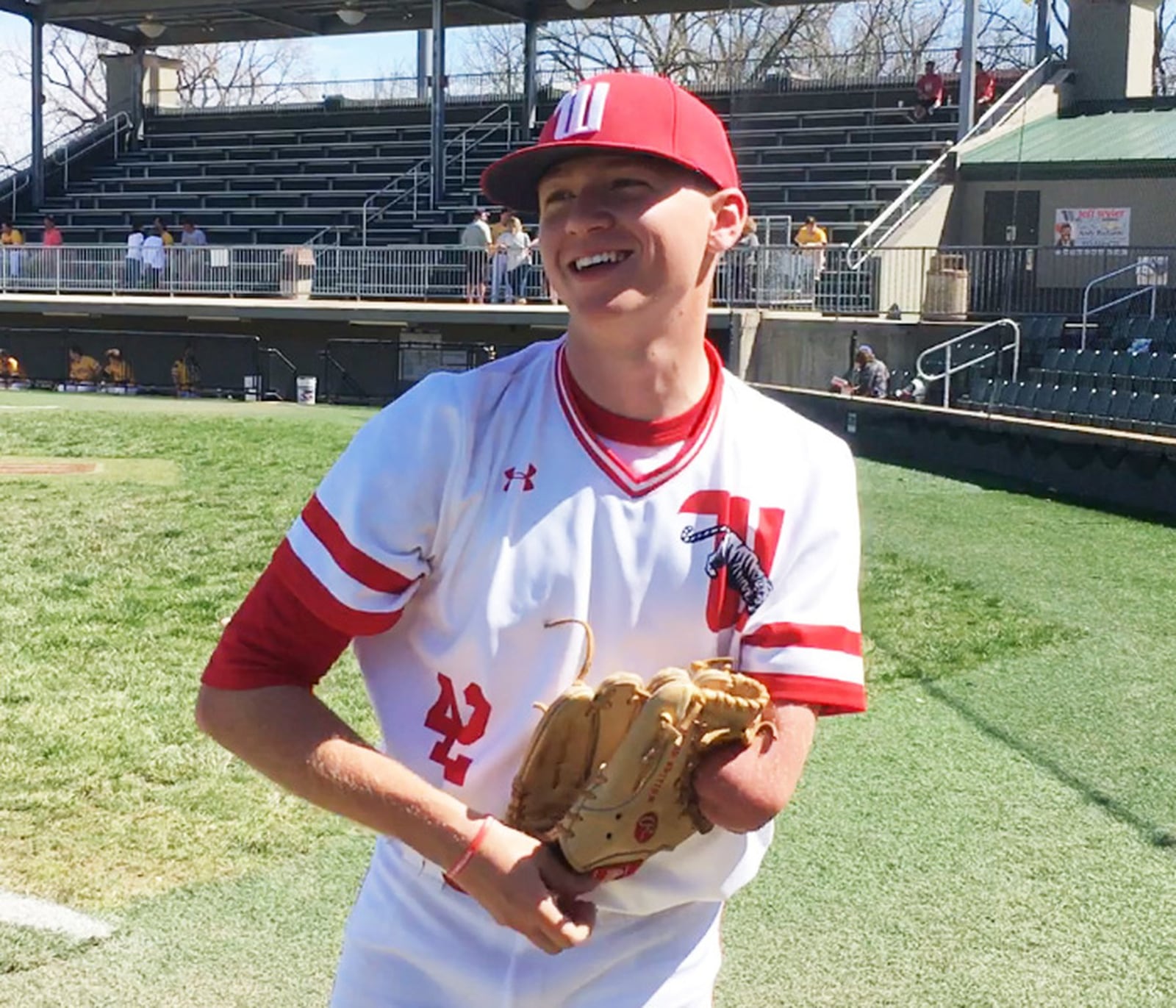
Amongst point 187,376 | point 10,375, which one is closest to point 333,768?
point 187,376

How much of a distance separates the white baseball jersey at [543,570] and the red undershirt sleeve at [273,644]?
0.11 feet

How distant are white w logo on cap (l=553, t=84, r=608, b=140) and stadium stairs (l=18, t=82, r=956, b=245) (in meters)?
22.6

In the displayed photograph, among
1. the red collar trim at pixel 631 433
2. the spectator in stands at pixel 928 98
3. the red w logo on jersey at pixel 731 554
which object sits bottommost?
the red w logo on jersey at pixel 731 554

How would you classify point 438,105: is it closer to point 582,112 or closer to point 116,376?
point 116,376

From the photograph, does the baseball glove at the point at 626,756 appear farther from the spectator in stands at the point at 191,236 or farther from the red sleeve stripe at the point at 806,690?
the spectator in stands at the point at 191,236

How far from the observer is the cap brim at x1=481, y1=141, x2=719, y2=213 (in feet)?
6.25

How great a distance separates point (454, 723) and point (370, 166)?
31585 mm

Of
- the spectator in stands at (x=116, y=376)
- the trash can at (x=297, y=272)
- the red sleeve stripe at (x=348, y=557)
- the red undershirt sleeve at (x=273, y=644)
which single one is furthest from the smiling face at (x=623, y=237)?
the spectator in stands at (x=116, y=376)

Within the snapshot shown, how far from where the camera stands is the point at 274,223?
100 feet

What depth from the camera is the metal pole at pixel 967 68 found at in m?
23.0

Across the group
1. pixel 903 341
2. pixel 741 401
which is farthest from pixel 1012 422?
pixel 741 401

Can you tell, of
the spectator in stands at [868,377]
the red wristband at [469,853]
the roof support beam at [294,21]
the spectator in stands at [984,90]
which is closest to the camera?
the red wristband at [469,853]

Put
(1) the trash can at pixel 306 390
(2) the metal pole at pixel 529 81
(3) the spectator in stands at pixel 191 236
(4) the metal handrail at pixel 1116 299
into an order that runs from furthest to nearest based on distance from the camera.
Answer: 1. (2) the metal pole at pixel 529 81
2. (3) the spectator in stands at pixel 191 236
3. (1) the trash can at pixel 306 390
4. (4) the metal handrail at pixel 1116 299

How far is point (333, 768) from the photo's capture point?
1842 millimetres
